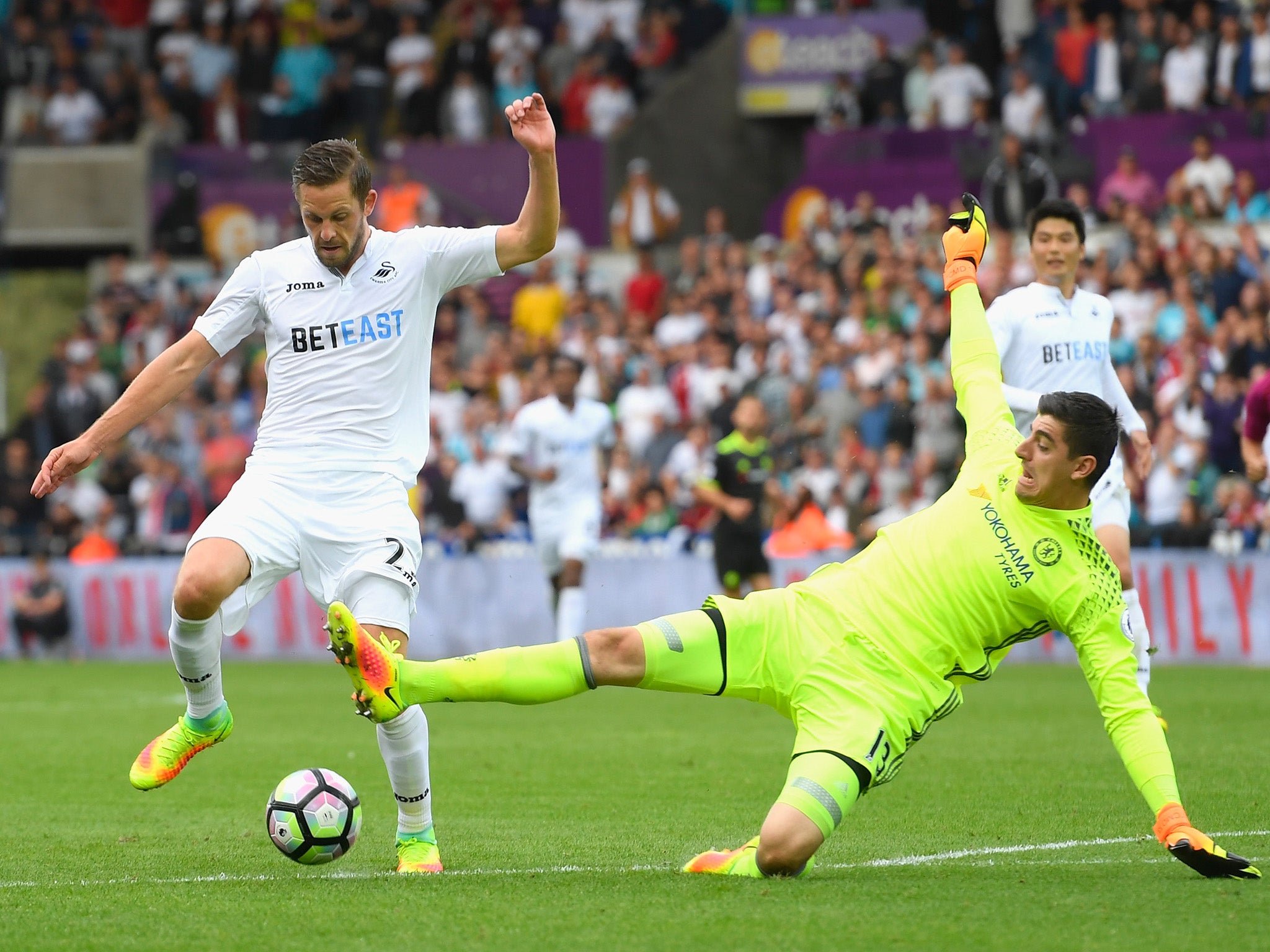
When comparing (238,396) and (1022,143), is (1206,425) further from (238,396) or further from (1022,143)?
(238,396)

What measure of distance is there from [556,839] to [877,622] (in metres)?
1.76

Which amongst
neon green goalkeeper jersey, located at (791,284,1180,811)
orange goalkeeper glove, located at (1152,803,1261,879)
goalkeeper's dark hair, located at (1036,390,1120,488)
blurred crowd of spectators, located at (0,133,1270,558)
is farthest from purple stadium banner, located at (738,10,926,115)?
orange goalkeeper glove, located at (1152,803,1261,879)

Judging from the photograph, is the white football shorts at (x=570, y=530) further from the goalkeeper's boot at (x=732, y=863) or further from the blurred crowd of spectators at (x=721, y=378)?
the goalkeeper's boot at (x=732, y=863)

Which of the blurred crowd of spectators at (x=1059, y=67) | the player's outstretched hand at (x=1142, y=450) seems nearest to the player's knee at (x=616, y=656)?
the player's outstretched hand at (x=1142, y=450)

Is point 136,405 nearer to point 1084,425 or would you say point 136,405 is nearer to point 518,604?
point 1084,425

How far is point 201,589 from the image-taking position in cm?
668

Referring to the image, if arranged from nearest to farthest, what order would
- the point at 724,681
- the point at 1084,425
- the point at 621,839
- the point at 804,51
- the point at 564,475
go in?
the point at 1084,425 → the point at 724,681 → the point at 621,839 → the point at 564,475 → the point at 804,51

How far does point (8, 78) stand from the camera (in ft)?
97.1

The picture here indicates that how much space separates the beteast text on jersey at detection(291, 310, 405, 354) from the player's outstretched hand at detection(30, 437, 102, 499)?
82 cm

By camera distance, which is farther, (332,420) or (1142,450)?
(1142,450)

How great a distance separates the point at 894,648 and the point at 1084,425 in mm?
979

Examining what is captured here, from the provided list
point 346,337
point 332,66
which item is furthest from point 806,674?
point 332,66

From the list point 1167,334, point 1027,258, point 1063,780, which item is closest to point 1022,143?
point 1027,258

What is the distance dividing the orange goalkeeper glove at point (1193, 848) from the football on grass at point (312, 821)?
2789mm
